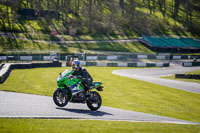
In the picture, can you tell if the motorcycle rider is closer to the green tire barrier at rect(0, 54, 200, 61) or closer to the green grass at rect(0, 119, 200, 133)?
the green grass at rect(0, 119, 200, 133)

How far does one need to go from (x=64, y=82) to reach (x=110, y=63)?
1265 inches

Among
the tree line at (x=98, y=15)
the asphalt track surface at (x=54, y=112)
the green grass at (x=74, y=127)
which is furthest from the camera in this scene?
the tree line at (x=98, y=15)

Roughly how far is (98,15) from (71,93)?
6690cm

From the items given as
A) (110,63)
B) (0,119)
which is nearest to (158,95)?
(0,119)

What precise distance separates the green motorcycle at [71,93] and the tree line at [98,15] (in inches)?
1880

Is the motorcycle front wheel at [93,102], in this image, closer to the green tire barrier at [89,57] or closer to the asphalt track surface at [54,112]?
the asphalt track surface at [54,112]

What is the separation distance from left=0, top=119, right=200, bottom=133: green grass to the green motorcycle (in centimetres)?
265

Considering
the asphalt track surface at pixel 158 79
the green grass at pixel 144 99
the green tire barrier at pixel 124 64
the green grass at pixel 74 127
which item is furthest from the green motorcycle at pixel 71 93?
the green tire barrier at pixel 124 64

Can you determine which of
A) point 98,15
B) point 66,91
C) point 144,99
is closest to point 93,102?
point 66,91

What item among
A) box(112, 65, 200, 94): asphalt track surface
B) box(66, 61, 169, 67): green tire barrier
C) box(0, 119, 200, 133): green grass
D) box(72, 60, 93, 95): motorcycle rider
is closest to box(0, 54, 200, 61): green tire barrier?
box(66, 61, 169, 67): green tire barrier

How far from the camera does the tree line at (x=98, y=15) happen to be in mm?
64500

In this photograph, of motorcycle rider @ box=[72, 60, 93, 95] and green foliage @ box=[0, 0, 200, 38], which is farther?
green foliage @ box=[0, 0, 200, 38]

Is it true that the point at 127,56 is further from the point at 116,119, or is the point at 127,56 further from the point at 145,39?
the point at 116,119

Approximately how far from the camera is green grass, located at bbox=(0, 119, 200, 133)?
847 centimetres
